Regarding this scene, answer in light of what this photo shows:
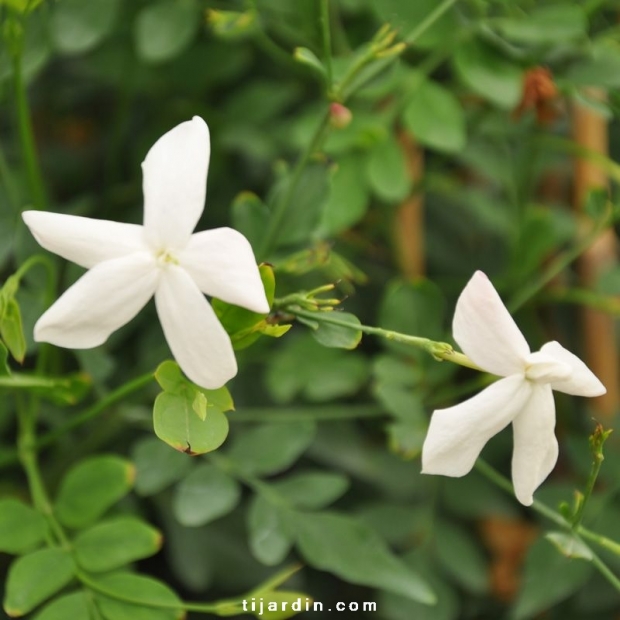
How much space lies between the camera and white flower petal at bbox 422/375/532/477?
0.43 meters

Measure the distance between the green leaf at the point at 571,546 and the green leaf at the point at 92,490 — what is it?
0.30 m

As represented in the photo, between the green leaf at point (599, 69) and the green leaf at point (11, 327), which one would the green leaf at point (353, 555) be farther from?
the green leaf at point (599, 69)

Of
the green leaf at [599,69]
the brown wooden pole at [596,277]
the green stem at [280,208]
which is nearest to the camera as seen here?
the green stem at [280,208]

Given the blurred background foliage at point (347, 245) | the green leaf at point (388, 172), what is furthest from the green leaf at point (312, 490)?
the green leaf at point (388, 172)

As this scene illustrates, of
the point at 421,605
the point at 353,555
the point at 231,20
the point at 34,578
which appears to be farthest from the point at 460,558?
the point at 231,20

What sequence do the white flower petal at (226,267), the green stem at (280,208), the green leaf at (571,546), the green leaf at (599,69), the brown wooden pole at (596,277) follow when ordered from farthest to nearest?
1. the brown wooden pole at (596,277)
2. the green leaf at (599,69)
3. the green stem at (280,208)
4. the green leaf at (571,546)
5. the white flower petal at (226,267)

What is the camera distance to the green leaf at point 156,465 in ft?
2.25

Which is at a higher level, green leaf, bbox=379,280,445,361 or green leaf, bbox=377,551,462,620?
green leaf, bbox=379,280,445,361

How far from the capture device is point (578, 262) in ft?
3.15

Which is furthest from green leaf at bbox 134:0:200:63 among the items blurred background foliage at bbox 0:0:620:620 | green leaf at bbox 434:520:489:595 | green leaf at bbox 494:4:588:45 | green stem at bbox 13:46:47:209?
green leaf at bbox 434:520:489:595

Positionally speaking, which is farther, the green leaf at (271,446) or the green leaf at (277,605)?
the green leaf at (271,446)

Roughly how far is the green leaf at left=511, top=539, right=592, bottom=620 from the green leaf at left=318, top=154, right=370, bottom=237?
32 centimetres

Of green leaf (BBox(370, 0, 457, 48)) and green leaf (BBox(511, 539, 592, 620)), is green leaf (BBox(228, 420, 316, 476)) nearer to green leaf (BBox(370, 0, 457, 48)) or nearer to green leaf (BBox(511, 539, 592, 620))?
green leaf (BBox(511, 539, 592, 620))

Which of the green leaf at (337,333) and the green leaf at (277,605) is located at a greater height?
the green leaf at (337,333)
